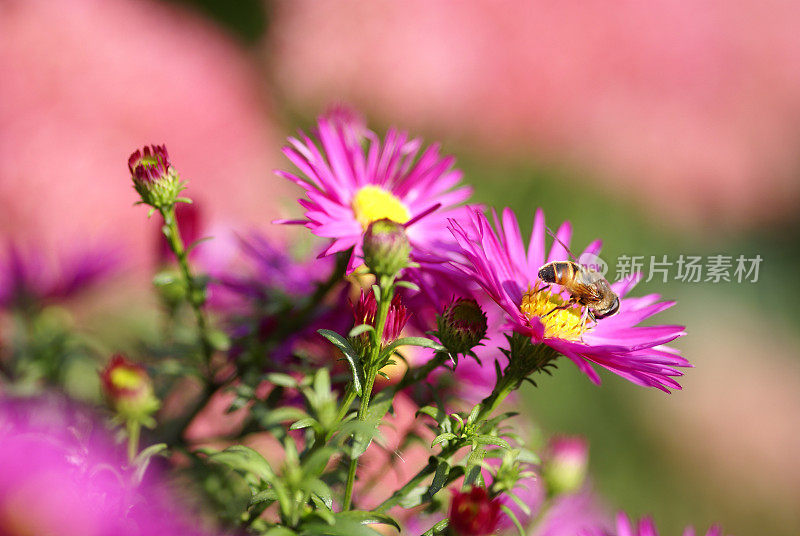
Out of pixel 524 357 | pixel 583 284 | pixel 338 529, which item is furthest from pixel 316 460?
pixel 583 284

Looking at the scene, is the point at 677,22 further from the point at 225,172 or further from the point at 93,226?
the point at 93,226

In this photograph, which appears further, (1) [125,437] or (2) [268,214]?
(2) [268,214]

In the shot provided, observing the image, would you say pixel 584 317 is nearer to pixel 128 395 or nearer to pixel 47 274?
pixel 128 395

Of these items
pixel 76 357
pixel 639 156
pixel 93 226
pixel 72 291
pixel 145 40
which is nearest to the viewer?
pixel 76 357

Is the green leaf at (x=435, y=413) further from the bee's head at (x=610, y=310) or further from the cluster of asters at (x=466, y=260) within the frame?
the bee's head at (x=610, y=310)

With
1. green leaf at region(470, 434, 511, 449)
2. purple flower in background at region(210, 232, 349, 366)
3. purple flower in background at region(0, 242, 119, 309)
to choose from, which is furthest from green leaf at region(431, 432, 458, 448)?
purple flower in background at region(0, 242, 119, 309)

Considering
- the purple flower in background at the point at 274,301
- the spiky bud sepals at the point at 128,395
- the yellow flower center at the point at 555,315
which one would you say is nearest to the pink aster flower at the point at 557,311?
the yellow flower center at the point at 555,315

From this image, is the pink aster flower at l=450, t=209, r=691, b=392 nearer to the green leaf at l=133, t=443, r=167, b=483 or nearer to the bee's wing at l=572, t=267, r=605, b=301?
the bee's wing at l=572, t=267, r=605, b=301

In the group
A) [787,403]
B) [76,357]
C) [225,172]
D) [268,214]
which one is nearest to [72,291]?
[76,357]
